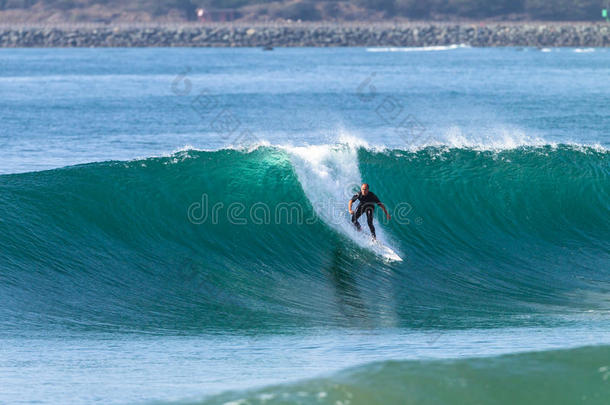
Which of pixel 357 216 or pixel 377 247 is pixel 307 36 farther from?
pixel 357 216

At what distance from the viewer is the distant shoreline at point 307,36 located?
329ft

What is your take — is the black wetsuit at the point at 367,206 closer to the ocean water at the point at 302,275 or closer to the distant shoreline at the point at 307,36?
the ocean water at the point at 302,275

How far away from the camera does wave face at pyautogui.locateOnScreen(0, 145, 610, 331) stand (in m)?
11.9

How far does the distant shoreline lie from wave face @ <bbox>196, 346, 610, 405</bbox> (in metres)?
93.1

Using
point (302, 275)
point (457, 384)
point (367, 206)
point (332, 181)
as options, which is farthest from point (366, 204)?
point (457, 384)

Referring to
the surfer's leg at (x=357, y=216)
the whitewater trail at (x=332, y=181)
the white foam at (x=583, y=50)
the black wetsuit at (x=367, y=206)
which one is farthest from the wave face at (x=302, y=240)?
the white foam at (x=583, y=50)

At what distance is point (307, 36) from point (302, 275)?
296ft

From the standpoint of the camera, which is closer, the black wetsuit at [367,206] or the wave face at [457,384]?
the wave face at [457,384]

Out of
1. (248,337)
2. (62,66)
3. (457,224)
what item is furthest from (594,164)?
(62,66)

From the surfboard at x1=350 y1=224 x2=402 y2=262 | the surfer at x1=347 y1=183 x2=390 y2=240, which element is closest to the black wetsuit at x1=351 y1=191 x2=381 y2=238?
the surfer at x1=347 y1=183 x2=390 y2=240

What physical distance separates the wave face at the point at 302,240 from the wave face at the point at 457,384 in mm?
2424

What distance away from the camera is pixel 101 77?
59938 mm

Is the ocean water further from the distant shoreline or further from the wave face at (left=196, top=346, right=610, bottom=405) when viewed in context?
the distant shoreline

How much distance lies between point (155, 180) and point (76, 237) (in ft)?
8.24
